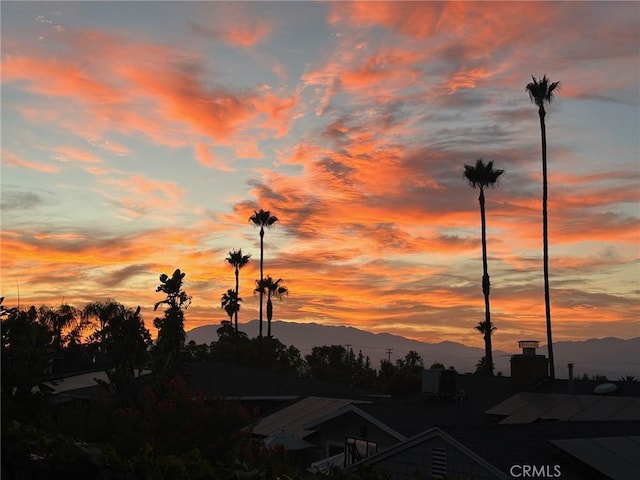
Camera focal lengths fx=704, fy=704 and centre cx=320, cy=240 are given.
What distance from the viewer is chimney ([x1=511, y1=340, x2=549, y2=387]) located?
3719cm

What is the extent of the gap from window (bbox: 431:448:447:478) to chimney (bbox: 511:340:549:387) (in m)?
19.1

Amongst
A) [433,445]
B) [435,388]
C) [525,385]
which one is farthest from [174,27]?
[525,385]

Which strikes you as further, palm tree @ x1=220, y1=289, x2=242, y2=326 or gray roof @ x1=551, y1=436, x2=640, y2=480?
palm tree @ x1=220, y1=289, x2=242, y2=326

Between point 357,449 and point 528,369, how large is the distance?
12.1m

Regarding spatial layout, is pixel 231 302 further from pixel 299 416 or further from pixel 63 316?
pixel 299 416

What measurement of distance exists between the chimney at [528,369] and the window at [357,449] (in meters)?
11.7

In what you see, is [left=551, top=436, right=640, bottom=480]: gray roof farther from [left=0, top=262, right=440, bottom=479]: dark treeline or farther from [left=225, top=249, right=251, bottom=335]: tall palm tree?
[left=225, top=249, right=251, bottom=335]: tall palm tree

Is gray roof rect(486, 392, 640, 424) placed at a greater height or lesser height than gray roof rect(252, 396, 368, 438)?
greater

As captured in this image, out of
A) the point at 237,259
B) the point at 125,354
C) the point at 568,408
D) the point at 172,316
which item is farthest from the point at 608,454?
the point at 237,259

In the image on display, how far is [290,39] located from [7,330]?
751 inches

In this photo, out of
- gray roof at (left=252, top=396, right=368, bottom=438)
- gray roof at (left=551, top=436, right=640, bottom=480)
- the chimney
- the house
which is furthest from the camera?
the chimney

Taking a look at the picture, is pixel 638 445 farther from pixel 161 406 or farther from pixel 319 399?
pixel 319 399

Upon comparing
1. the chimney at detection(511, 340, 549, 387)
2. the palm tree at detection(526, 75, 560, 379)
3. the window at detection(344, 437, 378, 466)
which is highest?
the palm tree at detection(526, 75, 560, 379)

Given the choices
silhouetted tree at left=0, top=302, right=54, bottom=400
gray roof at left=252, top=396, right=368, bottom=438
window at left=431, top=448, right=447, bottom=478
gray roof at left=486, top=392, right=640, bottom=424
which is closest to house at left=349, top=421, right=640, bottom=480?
window at left=431, top=448, right=447, bottom=478
